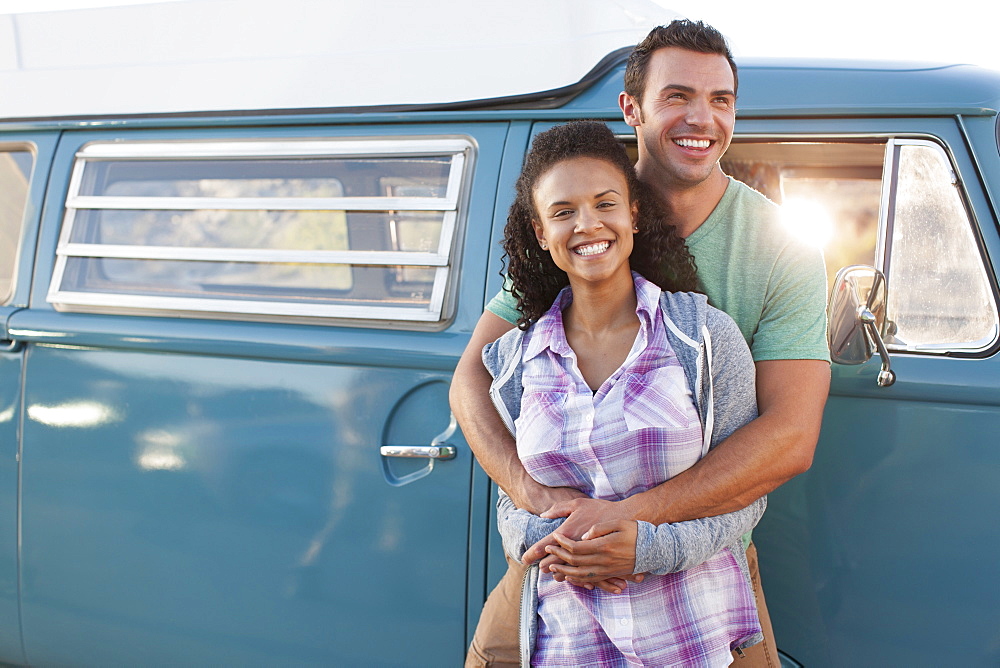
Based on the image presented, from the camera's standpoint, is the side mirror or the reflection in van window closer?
the side mirror

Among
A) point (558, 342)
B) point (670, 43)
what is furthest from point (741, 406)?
point (670, 43)

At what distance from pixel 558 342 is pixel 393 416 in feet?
2.55

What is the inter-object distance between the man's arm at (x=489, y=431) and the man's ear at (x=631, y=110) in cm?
58

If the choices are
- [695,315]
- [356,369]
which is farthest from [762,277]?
[356,369]

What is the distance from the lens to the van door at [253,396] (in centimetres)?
242

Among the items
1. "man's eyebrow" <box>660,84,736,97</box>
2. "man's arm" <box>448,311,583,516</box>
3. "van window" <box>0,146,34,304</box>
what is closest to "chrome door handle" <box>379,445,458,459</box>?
"man's arm" <box>448,311,583,516</box>

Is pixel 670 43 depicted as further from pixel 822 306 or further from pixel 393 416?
pixel 393 416

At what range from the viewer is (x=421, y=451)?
7.79ft

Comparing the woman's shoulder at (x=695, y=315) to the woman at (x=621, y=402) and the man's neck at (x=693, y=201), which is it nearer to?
the woman at (x=621, y=402)

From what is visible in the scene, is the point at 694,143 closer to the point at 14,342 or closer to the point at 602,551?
the point at 602,551

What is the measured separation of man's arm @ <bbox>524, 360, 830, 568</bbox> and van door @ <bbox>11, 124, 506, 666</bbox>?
31.1 inches

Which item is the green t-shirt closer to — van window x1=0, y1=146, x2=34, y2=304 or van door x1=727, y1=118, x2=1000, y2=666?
van door x1=727, y1=118, x2=1000, y2=666

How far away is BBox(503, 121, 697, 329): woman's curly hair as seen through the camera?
73.6 inches

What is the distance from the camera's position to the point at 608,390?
1.69 meters
